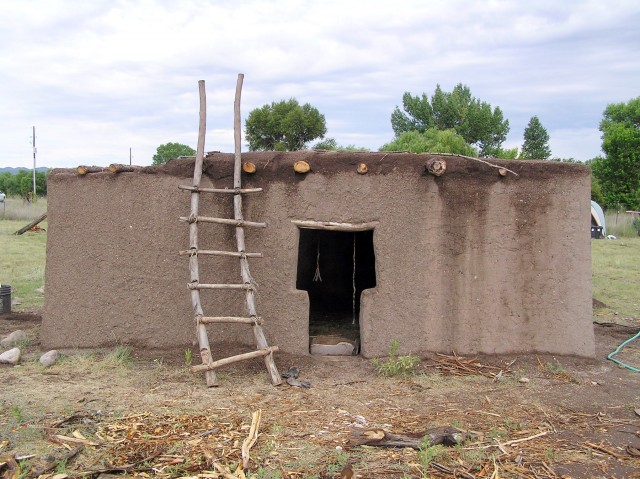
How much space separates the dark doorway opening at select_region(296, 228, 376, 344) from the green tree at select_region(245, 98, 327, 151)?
45.5ft

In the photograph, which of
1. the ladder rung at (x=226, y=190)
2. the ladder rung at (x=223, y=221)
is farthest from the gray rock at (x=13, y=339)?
the ladder rung at (x=226, y=190)

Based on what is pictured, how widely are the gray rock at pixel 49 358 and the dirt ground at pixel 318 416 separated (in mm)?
65

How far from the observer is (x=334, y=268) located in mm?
10188

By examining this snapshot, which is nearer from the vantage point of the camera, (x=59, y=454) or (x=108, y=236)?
(x=59, y=454)

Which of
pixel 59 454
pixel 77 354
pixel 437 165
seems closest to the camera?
pixel 59 454

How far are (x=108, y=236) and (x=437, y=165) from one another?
3.41 meters

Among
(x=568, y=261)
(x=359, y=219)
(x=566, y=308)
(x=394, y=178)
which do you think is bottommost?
(x=566, y=308)

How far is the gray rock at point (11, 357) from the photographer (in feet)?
19.5

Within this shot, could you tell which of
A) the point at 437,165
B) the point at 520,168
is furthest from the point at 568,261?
the point at 437,165

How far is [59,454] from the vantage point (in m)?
3.94

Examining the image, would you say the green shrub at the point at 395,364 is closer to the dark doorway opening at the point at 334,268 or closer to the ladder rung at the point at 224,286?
the ladder rung at the point at 224,286

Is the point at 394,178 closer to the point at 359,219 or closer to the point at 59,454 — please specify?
the point at 359,219

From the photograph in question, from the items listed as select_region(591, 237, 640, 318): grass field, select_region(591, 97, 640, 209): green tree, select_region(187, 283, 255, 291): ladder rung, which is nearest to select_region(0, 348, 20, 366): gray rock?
select_region(187, 283, 255, 291): ladder rung

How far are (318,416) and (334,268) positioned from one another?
5.60m
